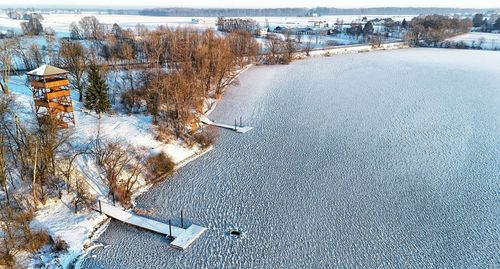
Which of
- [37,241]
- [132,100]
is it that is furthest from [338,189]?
[132,100]

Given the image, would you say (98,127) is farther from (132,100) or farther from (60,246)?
(60,246)

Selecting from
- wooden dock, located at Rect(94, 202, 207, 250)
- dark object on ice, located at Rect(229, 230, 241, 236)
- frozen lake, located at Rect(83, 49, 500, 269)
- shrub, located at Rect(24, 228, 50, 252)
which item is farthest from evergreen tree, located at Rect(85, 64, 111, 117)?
dark object on ice, located at Rect(229, 230, 241, 236)

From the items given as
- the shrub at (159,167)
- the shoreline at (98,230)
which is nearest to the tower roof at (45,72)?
the shrub at (159,167)

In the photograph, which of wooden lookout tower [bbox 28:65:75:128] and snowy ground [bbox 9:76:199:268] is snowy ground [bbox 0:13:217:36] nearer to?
snowy ground [bbox 9:76:199:268]

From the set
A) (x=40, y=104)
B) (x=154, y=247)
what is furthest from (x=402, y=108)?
(x=40, y=104)

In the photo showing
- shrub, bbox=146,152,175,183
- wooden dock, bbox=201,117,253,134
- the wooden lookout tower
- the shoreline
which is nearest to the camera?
the shoreline

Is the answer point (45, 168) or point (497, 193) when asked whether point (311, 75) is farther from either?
point (45, 168)
